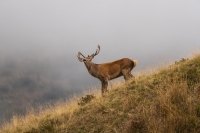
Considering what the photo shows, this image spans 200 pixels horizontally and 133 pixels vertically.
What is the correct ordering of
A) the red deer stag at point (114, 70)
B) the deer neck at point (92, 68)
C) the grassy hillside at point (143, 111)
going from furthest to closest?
the deer neck at point (92, 68) < the red deer stag at point (114, 70) < the grassy hillside at point (143, 111)

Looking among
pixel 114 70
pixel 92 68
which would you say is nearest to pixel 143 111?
pixel 114 70

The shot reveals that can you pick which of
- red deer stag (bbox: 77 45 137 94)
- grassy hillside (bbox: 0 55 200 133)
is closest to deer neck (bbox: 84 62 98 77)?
red deer stag (bbox: 77 45 137 94)

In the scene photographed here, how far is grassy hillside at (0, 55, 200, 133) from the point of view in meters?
5.91

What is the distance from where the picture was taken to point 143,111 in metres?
6.43

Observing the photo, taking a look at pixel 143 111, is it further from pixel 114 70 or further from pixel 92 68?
pixel 92 68

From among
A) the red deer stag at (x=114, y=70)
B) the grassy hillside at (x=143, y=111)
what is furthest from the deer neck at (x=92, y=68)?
the grassy hillside at (x=143, y=111)

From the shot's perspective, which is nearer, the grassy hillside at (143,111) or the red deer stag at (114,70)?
the grassy hillside at (143,111)

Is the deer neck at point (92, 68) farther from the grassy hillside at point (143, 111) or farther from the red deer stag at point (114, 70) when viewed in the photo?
the grassy hillside at point (143, 111)

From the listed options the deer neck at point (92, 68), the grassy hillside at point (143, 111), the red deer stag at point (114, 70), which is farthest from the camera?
the deer neck at point (92, 68)

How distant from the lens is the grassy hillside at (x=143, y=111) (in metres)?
5.91

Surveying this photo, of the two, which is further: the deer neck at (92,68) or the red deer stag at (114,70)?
the deer neck at (92,68)

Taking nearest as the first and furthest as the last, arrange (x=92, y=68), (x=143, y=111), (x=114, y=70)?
(x=143, y=111) → (x=114, y=70) → (x=92, y=68)

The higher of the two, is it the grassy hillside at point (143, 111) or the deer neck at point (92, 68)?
the deer neck at point (92, 68)

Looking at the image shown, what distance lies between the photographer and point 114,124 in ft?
23.6
